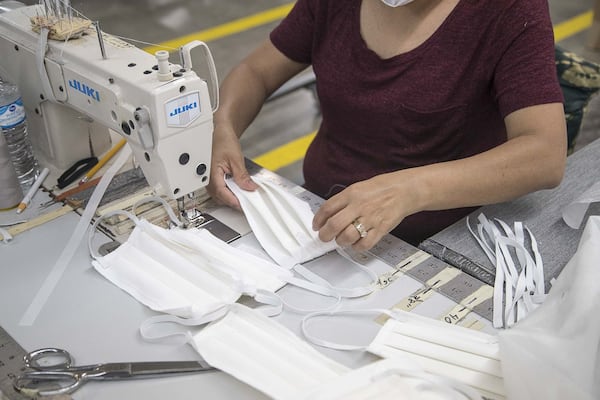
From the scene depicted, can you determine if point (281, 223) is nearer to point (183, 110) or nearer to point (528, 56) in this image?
point (183, 110)

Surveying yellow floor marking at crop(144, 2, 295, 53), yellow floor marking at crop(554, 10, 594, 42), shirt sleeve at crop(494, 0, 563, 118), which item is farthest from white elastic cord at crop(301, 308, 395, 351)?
yellow floor marking at crop(554, 10, 594, 42)

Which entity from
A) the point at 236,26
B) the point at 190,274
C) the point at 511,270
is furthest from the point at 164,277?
the point at 236,26

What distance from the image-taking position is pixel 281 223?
1.47 m

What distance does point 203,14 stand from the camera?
520cm

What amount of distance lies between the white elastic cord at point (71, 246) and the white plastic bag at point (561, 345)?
0.83 m

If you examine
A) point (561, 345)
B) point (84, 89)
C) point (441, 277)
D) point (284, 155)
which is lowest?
point (284, 155)

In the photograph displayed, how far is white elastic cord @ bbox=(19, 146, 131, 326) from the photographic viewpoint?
4.14 feet

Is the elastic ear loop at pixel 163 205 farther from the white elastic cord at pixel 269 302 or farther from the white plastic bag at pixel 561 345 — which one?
the white plastic bag at pixel 561 345

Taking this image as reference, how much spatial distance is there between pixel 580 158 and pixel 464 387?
916 millimetres

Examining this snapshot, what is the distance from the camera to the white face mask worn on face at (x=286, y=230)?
4.39ft

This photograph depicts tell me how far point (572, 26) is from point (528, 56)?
3.93m

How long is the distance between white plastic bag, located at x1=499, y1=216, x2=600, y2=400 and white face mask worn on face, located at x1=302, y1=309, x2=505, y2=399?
56 mm

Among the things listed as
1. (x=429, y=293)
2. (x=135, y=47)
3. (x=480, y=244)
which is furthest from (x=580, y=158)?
(x=135, y=47)

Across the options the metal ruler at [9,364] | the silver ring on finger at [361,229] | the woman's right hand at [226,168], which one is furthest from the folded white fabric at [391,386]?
the woman's right hand at [226,168]
